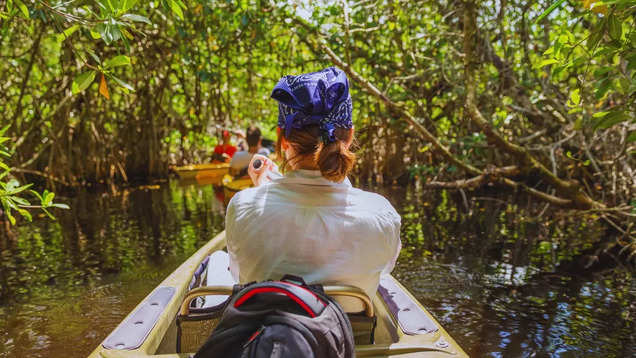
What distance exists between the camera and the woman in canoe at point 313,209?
1.43 m

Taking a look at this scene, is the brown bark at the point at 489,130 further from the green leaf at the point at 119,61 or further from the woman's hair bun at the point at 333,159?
the woman's hair bun at the point at 333,159

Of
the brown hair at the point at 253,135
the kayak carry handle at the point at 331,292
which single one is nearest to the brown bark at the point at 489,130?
the brown hair at the point at 253,135

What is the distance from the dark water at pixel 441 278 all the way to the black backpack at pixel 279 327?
79.8 inches

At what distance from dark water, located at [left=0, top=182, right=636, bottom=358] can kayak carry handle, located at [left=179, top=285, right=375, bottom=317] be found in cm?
170

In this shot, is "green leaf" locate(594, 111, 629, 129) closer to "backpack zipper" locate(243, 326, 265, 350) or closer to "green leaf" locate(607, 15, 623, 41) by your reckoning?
"green leaf" locate(607, 15, 623, 41)

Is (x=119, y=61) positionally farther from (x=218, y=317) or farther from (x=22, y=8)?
(x=218, y=317)

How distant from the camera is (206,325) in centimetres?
190

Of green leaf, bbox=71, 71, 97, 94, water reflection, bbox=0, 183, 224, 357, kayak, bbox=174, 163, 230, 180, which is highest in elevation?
green leaf, bbox=71, 71, 97, 94

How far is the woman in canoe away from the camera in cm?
143

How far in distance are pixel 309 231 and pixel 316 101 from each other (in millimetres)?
342

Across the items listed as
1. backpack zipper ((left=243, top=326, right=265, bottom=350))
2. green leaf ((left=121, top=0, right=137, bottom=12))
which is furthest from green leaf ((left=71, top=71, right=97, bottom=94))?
backpack zipper ((left=243, top=326, right=265, bottom=350))

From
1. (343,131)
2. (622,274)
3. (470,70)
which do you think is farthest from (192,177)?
(343,131)

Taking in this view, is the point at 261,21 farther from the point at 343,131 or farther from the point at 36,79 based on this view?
the point at 36,79

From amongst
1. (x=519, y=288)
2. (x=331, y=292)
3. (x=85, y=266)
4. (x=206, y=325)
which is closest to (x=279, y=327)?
(x=331, y=292)
